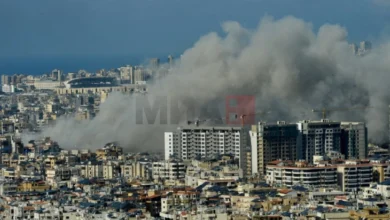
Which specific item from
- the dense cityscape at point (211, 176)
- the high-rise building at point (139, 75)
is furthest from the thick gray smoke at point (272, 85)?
the high-rise building at point (139, 75)

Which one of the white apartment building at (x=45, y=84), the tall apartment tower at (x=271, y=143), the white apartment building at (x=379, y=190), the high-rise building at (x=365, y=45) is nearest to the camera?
the white apartment building at (x=379, y=190)

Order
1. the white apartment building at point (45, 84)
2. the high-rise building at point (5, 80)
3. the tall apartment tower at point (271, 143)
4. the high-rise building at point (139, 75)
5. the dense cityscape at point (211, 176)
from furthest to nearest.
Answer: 1. the high-rise building at point (5, 80)
2. the white apartment building at point (45, 84)
3. the high-rise building at point (139, 75)
4. the tall apartment tower at point (271, 143)
5. the dense cityscape at point (211, 176)

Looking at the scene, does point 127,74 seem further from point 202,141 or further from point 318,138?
point 318,138

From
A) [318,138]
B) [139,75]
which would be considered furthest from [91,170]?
[139,75]

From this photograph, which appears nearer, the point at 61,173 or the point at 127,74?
the point at 61,173

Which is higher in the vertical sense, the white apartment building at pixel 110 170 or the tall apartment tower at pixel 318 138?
the tall apartment tower at pixel 318 138

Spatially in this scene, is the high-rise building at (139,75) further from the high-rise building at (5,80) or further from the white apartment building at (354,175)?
the white apartment building at (354,175)
